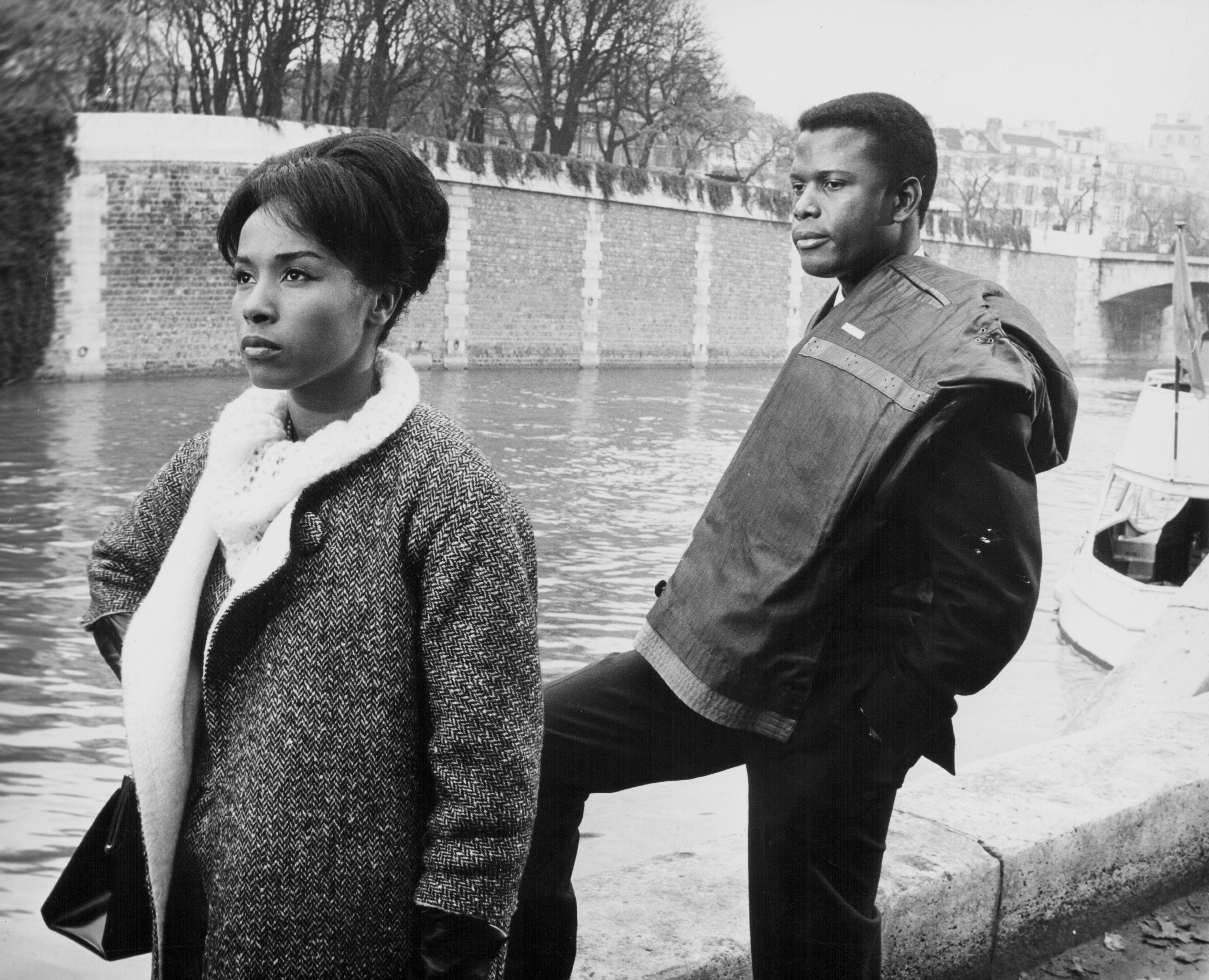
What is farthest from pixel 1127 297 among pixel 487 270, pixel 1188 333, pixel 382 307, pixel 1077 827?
pixel 382 307

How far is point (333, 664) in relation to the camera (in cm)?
135

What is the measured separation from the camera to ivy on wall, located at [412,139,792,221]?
879 inches

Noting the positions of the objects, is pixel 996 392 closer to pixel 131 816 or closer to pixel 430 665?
pixel 430 665

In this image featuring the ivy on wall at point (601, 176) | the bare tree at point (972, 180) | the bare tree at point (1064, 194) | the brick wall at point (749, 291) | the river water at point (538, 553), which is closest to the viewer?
the river water at point (538, 553)

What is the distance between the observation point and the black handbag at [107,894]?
4.71 ft

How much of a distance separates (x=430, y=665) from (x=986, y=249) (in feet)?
116

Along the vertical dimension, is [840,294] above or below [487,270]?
above

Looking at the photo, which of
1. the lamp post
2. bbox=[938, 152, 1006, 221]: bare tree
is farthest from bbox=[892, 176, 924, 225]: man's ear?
bbox=[938, 152, 1006, 221]: bare tree

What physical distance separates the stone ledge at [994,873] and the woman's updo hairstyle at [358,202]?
95 centimetres

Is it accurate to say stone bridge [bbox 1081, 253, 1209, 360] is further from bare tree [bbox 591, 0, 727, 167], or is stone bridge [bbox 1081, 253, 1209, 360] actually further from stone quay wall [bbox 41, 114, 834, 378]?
bare tree [bbox 591, 0, 727, 167]

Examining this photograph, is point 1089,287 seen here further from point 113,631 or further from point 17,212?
point 113,631

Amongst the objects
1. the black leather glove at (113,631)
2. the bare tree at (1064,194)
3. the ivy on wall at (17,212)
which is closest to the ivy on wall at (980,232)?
the bare tree at (1064,194)

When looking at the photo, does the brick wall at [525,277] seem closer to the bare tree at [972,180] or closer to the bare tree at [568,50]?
the bare tree at [568,50]

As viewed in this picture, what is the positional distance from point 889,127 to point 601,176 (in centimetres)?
2341
